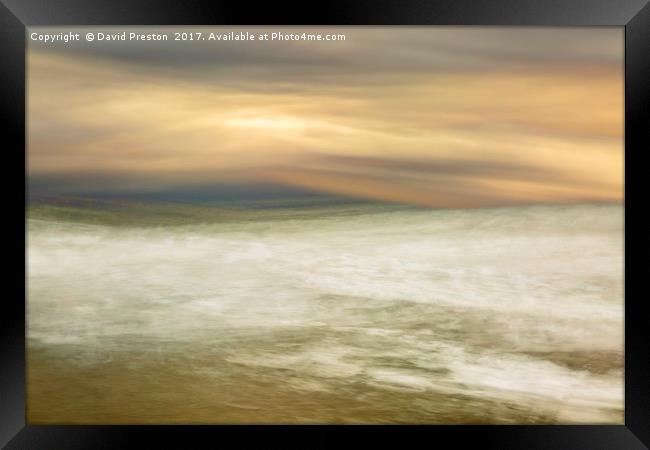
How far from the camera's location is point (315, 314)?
1.80 m

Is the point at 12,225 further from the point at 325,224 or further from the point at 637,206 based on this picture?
the point at 637,206

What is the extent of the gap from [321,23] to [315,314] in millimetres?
950

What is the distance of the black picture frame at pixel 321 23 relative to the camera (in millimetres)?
1774

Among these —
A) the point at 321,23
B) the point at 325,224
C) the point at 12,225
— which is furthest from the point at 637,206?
the point at 12,225

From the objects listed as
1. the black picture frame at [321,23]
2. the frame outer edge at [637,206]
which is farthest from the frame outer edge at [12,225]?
the frame outer edge at [637,206]

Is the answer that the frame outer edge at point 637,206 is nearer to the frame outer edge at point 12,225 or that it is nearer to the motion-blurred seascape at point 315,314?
the motion-blurred seascape at point 315,314

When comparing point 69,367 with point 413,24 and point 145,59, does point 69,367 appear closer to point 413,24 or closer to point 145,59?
point 145,59

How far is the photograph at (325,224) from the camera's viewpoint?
5.84 ft

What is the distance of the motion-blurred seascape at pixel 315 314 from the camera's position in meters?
1.78

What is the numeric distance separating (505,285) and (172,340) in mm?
1101

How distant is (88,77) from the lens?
179cm

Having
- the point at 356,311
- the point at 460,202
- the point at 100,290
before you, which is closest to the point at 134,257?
the point at 100,290

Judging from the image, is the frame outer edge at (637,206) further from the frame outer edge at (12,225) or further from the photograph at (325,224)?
the frame outer edge at (12,225)

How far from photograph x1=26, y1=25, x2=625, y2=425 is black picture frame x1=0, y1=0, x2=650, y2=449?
3 centimetres
